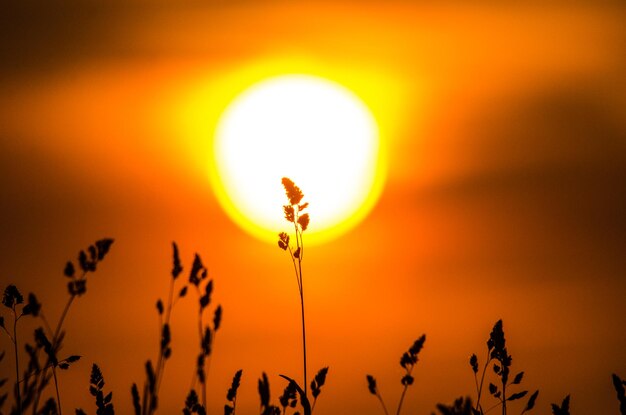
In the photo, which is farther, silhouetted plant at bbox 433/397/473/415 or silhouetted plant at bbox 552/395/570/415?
silhouetted plant at bbox 552/395/570/415

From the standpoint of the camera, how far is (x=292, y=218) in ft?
15.4

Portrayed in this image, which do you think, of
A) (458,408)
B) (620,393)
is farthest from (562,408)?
(458,408)

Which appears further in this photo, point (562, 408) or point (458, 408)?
point (562, 408)

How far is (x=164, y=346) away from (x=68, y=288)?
1.38 feet

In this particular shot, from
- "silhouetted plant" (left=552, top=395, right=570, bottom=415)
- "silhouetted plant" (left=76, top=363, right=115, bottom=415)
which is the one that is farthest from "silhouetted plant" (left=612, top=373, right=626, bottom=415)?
"silhouetted plant" (left=76, top=363, right=115, bottom=415)

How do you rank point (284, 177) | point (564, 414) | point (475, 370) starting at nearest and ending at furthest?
point (564, 414) → point (475, 370) → point (284, 177)

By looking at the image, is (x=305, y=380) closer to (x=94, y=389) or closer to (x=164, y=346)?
(x=94, y=389)

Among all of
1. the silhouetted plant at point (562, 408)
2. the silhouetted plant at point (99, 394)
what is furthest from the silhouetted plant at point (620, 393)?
the silhouetted plant at point (99, 394)

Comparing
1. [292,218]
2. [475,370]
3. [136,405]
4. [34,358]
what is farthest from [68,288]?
[475,370]

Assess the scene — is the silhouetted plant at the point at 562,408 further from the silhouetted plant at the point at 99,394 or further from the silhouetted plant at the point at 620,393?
the silhouetted plant at the point at 99,394

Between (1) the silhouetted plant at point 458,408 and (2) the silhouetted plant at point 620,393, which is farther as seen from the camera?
(2) the silhouetted plant at point 620,393

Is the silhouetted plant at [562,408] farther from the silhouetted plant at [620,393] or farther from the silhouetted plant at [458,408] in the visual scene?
the silhouetted plant at [458,408]

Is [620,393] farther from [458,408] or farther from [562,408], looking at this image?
[458,408]

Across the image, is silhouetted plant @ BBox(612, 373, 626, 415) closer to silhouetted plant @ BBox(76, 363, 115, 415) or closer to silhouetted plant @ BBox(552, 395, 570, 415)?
silhouetted plant @ BBox(552, 395, 570, 415)
